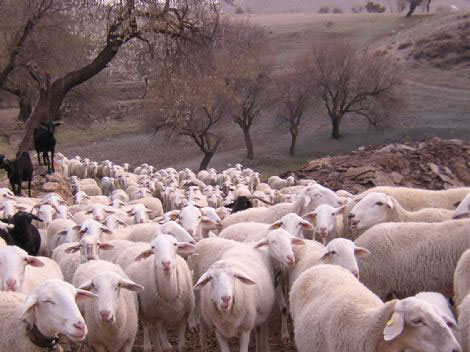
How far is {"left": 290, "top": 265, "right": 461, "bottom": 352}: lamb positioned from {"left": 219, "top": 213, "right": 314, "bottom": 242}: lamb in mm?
2148

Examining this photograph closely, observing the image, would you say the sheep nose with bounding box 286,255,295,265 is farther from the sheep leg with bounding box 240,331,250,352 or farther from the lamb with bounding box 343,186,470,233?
the lamb with bounding box 343,186,470,233

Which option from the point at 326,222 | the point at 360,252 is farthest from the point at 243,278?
the point at 326,222

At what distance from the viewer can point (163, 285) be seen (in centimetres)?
709

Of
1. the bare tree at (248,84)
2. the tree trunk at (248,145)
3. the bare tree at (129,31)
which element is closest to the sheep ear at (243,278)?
the bare tree at (129,31)

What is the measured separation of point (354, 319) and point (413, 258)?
2107 mm

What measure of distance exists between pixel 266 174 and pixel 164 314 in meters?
24.5

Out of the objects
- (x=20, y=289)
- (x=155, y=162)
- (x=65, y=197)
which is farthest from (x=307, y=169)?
(x=155, y=162)

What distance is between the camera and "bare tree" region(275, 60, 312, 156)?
121 feet

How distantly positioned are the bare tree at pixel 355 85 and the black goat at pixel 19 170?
25.1 m

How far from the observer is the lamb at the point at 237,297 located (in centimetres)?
640

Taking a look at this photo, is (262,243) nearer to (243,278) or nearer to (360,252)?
(243,278)

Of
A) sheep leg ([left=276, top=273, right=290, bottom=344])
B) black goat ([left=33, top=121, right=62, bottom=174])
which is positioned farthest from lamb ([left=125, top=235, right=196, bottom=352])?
black goat ([left=33, top=121, right=62, bottom=174])

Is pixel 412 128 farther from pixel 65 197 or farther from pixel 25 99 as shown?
pixel 65 197

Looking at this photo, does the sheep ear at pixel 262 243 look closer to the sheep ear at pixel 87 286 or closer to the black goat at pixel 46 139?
the sheep ear at pixel 87 286
